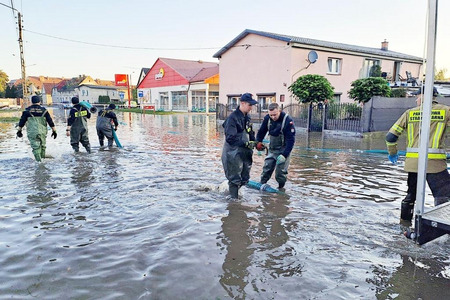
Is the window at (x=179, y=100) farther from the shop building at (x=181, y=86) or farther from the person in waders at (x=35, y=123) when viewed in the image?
the person in waders at (x=35, y=123)

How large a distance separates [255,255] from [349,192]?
A: 336cm

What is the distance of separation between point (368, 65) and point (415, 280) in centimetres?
2738

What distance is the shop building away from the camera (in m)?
42.9

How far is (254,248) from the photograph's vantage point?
158 inches

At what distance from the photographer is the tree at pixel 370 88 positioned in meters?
17.1

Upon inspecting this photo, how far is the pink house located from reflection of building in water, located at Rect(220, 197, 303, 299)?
1976 cm

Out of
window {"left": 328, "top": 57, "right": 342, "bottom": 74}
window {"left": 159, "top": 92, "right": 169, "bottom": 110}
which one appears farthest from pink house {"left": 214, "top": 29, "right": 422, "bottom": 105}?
window {"left": 159, "top": 92, "right": 169, "bottom": 110}

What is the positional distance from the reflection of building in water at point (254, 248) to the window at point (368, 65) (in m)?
25.1

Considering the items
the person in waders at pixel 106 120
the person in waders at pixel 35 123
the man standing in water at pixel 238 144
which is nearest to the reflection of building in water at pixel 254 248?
the man standing in water at pixel 238 144

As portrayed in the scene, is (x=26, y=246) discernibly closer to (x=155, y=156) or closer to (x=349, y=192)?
(x=349, y=192)

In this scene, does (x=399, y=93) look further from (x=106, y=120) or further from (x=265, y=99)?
(x=106, y=120)

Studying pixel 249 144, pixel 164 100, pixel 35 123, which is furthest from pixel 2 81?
pixel 249 144

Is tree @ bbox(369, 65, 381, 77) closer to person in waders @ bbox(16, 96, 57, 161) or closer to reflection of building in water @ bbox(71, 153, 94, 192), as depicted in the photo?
reflection of building in water @ bbox(71, 153, 94, 192)

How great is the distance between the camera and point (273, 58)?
24781 millimetres
